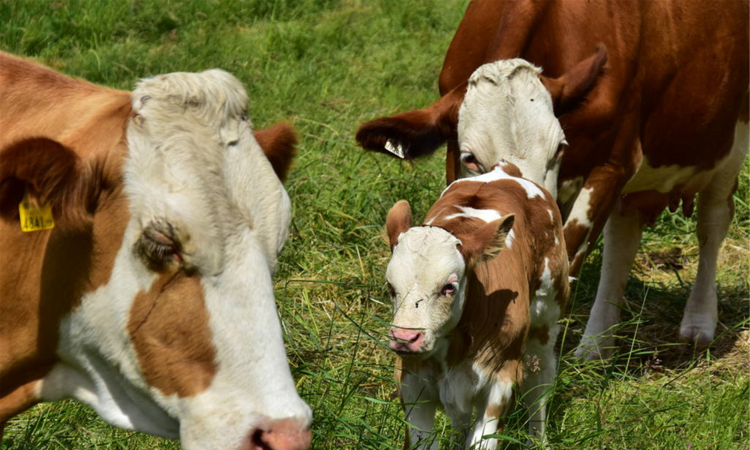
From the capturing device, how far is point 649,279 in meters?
7.21

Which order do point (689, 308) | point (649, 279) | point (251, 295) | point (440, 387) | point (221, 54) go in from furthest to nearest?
point (221, 54) < point (649, 279) < point (689, 308) < point (440, 387) < point (251, 295)

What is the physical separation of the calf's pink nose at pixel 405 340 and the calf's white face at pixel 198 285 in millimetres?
980

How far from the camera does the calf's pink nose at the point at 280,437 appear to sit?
8.18 ft

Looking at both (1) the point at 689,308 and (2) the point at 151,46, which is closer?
(1) the point at 689,308

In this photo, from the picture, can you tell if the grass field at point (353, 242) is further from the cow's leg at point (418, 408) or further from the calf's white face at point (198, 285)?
the calf's white face at point (198, 285)

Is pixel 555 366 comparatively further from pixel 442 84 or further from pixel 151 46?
pixel 151 46

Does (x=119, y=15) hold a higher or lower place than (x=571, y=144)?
lower

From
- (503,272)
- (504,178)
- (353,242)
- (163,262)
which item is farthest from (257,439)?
(353,242)

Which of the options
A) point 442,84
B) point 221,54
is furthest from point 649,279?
point 221,54

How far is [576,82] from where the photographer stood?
16.2ft

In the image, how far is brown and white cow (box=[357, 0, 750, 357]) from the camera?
15.8ft

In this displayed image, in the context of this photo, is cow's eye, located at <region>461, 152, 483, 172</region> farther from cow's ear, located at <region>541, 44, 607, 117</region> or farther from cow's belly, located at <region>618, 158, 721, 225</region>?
cow's belly, located at <region>618, 158, 721, 225</region>

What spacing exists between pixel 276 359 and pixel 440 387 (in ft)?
4.85

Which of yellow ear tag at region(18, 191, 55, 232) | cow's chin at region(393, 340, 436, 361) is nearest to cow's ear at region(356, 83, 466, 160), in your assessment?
cow's chin at region(393, 340, 436, 361)
